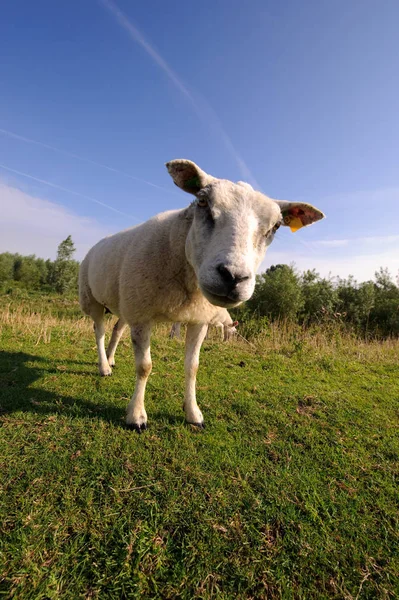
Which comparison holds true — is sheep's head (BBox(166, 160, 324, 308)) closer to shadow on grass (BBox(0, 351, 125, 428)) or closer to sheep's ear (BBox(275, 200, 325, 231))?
sheep's ear (BBox(275, 200, 325, 231))

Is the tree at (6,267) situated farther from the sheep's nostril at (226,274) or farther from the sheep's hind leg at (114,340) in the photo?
the sheep's nostril at (226,274)

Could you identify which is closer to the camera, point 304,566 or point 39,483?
point 304,566

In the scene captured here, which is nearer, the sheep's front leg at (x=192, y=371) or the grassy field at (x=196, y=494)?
the grassy field at (x=196, y=494)

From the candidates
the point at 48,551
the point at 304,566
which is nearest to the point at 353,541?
the point at 304,566

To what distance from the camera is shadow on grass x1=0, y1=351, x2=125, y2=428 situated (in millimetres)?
3496

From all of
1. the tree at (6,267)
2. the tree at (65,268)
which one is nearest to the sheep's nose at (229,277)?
the tree at (65,268)

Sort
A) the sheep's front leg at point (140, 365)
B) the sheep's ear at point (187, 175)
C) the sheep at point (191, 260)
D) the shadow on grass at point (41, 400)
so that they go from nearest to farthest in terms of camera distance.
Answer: the sheep at point (191, 260) < the sheep's ear at point (187, 175) < the sheep's front leg at point (140, 365) < the shadow on grass at point (41, 400)

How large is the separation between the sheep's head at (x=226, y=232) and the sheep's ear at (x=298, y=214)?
2 centimetres

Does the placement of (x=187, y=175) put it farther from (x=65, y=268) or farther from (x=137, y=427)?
(x=65, y=268)

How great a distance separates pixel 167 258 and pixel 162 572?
2780mm

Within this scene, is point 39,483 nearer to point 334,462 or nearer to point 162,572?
point 162,572

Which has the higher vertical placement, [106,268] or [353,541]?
[106,268]

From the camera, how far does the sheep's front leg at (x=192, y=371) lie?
3525mm

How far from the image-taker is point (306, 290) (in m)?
35.3
